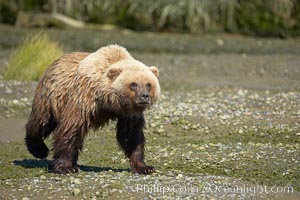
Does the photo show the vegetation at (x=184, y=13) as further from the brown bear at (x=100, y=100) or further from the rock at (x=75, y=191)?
the rock at (x=75, y=191)

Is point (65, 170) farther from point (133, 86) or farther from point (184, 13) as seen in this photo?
point (184, 13)

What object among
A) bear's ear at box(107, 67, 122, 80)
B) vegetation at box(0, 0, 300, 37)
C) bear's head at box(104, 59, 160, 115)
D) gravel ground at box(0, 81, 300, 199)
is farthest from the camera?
vegetation at box(0, 0, 300, 37)

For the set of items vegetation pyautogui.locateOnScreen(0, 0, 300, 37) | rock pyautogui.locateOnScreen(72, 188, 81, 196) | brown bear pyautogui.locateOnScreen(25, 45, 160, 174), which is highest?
vegetation pyautogui.locateOnScreen(0, 0, 300, 37)

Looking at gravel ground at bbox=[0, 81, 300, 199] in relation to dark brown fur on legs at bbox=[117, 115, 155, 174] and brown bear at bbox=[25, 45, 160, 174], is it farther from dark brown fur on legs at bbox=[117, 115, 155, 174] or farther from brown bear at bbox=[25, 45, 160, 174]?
brown bear at bbox=[25, 45, 160, 174]

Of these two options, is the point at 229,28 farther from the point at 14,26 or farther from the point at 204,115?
the point at 204,115

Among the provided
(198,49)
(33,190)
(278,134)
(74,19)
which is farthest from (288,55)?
(33,190)

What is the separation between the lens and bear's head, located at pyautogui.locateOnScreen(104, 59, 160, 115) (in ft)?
25.3

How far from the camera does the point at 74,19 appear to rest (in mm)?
23047

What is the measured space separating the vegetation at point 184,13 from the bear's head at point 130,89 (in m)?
14.1

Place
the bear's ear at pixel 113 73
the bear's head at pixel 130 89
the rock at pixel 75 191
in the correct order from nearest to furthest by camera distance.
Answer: the rock at pixel 75 191 < the bear's head at pixel 130 89 < the bear's ear at pixel 113 73

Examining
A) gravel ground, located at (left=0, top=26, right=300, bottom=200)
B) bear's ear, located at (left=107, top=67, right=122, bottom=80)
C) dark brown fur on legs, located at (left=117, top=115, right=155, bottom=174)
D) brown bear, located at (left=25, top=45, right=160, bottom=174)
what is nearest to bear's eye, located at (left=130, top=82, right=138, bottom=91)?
brown bear, located at (left=25, top=45, right=160, bottom=174)

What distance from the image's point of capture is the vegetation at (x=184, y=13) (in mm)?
22031

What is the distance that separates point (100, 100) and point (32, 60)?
6292 mm

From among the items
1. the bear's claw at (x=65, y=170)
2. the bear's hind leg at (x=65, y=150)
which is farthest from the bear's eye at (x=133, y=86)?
the bear's claw at (x=65, y=170)
